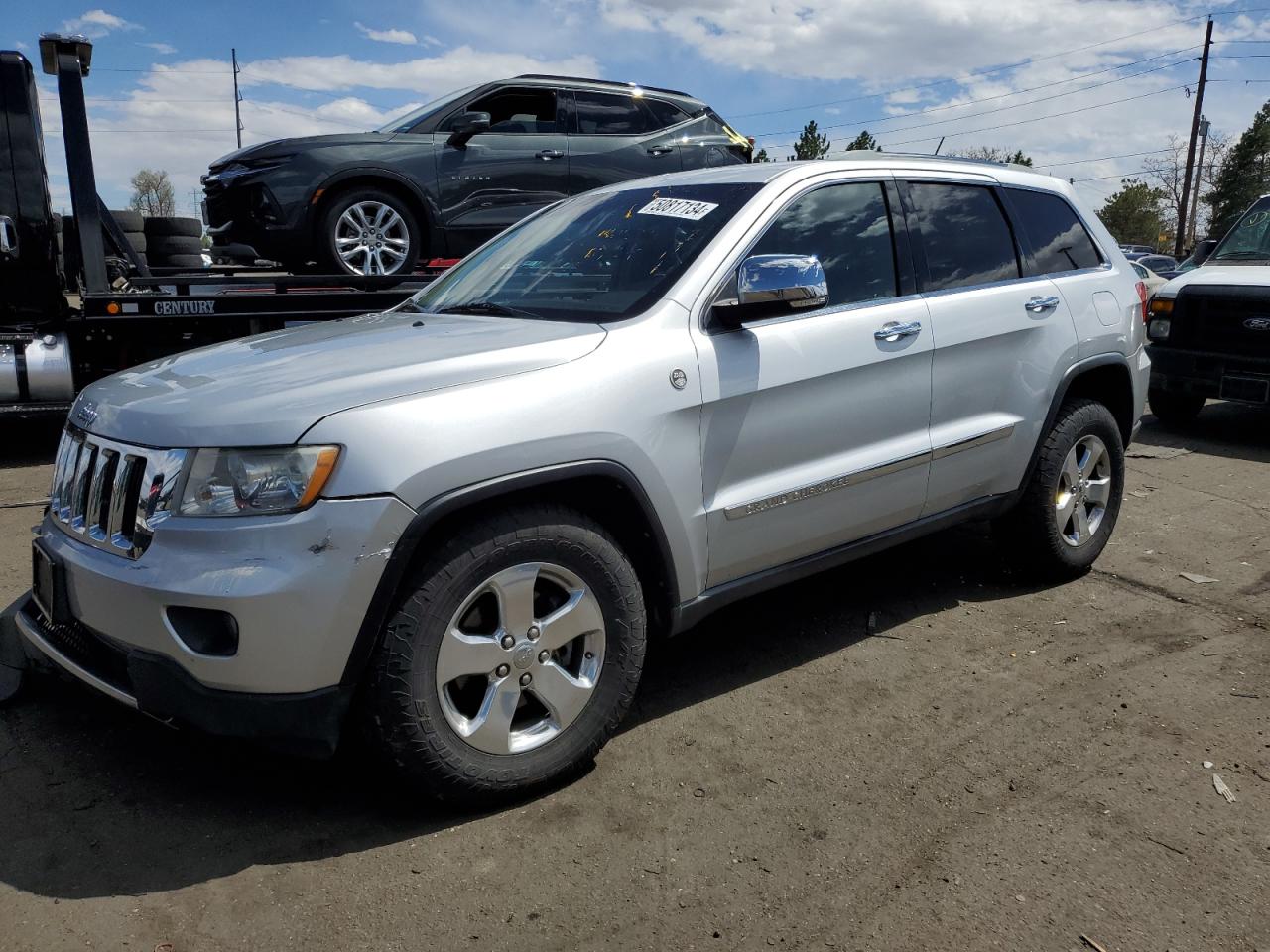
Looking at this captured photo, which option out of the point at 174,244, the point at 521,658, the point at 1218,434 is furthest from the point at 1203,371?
the point at 174,244

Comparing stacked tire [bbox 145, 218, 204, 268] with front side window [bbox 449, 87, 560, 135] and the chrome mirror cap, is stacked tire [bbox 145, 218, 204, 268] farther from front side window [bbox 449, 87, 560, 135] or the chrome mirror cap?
the chrome mirror cap

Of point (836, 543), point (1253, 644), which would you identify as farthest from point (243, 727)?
point (1253, 644)

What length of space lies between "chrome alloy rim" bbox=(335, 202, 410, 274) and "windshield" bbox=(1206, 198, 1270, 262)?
6857mm

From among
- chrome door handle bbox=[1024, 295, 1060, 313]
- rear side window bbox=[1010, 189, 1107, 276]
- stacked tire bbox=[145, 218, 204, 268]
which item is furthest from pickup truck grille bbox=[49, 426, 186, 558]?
stacked tire bbox=[145, 218, 204, 268]

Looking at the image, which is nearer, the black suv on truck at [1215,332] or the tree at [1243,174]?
the black suv on truck at [1215,332]

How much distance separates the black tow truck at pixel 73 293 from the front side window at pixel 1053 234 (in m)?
4.63

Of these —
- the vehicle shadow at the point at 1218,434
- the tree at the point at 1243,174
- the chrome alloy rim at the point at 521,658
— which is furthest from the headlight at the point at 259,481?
the tree at the point at 1243,174

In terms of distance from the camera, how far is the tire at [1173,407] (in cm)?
887

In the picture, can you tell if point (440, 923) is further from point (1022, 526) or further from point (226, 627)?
point (1022, 526)

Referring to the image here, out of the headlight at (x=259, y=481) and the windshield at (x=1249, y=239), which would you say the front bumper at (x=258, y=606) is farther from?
the windshield at (x=1249, y=239)

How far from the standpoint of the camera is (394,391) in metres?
2.69

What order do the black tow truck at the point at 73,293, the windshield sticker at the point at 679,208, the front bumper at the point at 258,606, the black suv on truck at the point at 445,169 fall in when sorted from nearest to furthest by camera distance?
the front bumper at the point at 258,606 < the windshield sticker at the point at 679,208 < the black tow truck at the point at 73,293 < the black suv on truck at the point at 445,169

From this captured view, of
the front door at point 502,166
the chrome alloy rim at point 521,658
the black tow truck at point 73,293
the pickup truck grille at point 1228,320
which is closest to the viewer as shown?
the chrome alloy rim at point 521,658

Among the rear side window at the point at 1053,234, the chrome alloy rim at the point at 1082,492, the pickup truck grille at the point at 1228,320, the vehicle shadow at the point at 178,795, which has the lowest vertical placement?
the vehicle shadow at the point at 178,795
